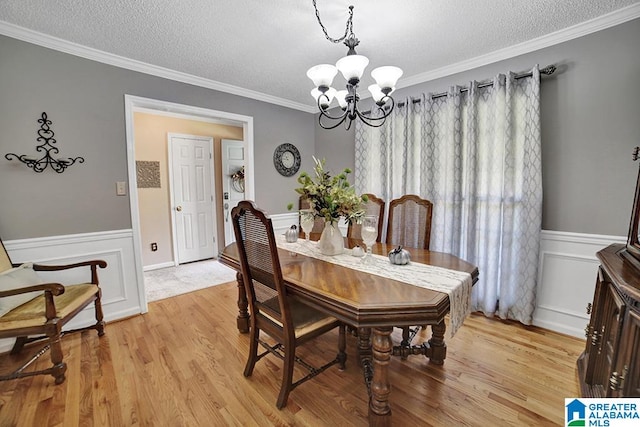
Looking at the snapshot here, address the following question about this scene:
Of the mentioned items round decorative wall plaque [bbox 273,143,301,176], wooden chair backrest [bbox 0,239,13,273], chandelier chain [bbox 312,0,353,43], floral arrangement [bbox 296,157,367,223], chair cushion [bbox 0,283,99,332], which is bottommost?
chair cushion [bbox 0,283,99,332]

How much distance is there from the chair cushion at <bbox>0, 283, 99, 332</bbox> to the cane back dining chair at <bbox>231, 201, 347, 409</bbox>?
4.30 ft

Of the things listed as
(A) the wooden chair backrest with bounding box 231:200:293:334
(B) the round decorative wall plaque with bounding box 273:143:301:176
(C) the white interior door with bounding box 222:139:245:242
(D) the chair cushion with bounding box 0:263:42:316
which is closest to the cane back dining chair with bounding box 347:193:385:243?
(A) the wooden chair backrest with bounding box 231:200:293:334

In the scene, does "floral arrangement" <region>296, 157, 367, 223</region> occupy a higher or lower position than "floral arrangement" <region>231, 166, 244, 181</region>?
lower

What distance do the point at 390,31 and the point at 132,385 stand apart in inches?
119

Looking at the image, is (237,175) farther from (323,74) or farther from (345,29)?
(323,74)

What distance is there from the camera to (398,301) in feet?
3.85

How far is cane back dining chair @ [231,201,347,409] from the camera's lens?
138 cm

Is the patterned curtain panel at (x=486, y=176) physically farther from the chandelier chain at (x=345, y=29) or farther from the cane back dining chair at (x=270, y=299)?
the cane back dining chair at (x=270, y=299)

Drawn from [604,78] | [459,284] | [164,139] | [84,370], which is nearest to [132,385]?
[84,370]

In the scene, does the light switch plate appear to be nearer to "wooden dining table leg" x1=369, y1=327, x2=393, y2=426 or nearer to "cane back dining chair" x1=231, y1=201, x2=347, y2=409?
"cane back dining chair" x1=231, y1=201, x2=347, y2=409

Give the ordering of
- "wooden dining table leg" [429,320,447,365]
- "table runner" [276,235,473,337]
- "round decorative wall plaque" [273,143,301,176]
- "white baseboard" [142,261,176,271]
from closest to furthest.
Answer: "table runner" [276,235,473,337], "wooden dining table leg" [429,320,447,365], "round decorative wall plaque" [273,143,301,176], "white baseboard" [142,261,176,271]

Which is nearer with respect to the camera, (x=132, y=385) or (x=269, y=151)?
(x=132, y=385)

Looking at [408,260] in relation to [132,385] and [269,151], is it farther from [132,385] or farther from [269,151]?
[269,151]

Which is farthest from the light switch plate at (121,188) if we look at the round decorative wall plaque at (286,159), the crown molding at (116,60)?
the round decorative wall plaque at (286,159)
